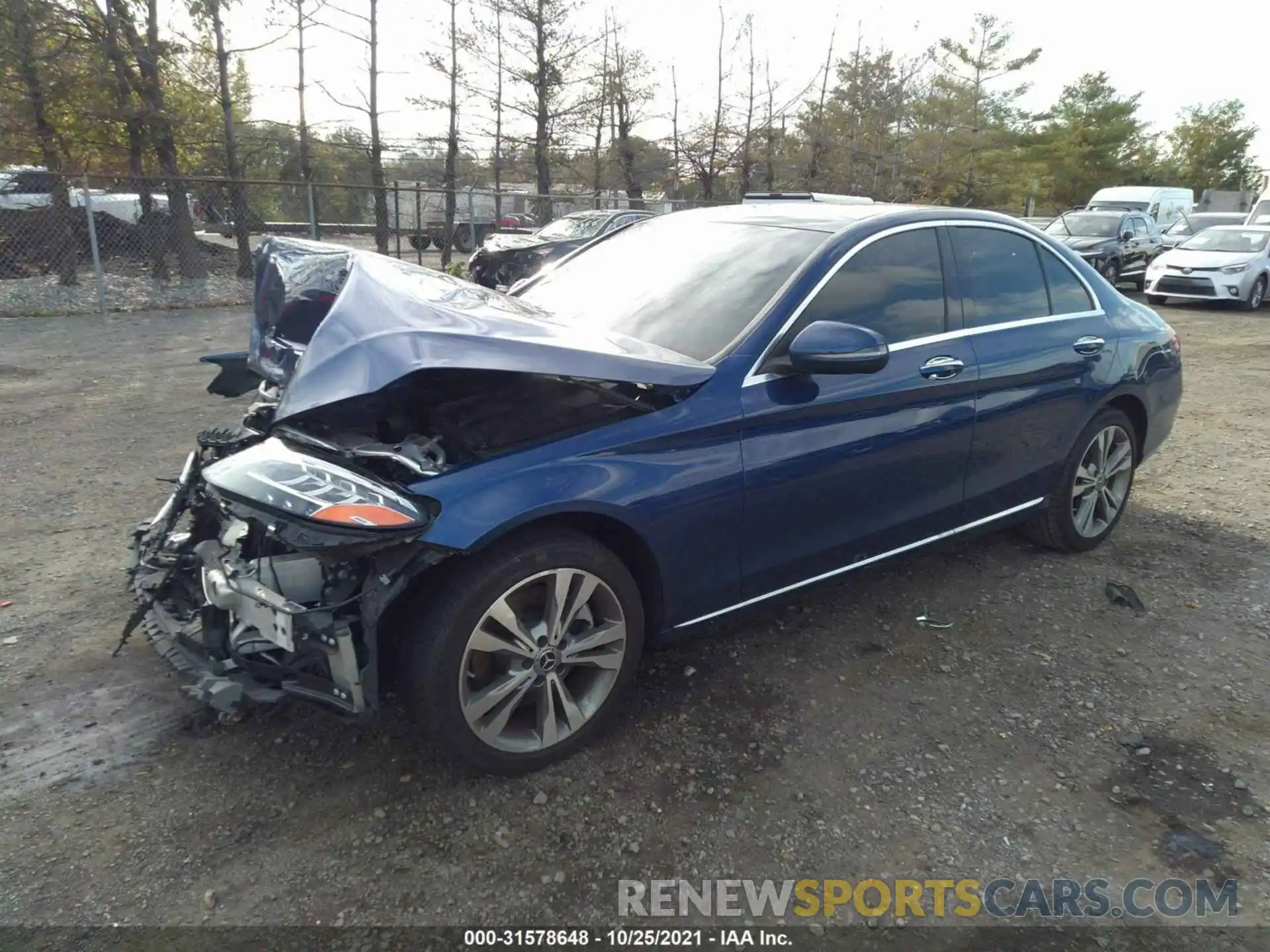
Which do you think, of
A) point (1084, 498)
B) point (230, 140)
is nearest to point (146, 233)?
point (230, 140)

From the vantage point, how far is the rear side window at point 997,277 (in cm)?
373

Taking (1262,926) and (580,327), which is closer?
(1262,926)

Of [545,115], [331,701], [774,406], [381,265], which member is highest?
[545,115]

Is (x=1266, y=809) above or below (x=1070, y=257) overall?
below

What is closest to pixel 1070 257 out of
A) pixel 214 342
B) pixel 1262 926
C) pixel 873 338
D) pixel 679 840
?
pixel 873 338

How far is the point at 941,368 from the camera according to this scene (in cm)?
348

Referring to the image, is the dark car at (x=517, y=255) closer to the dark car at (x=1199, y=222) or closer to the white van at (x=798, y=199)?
the white van at (x=798, y=199)

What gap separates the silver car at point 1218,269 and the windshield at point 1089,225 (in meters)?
1.58

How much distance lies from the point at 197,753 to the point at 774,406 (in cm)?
226

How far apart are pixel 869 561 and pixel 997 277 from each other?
150 cm

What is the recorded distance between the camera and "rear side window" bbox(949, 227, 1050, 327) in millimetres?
3732

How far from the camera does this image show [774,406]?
2.97 meters

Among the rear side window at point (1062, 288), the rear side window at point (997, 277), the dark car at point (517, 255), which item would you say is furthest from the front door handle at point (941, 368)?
the dark car at point (517, 255)

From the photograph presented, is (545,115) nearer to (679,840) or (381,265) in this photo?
(381,265)
